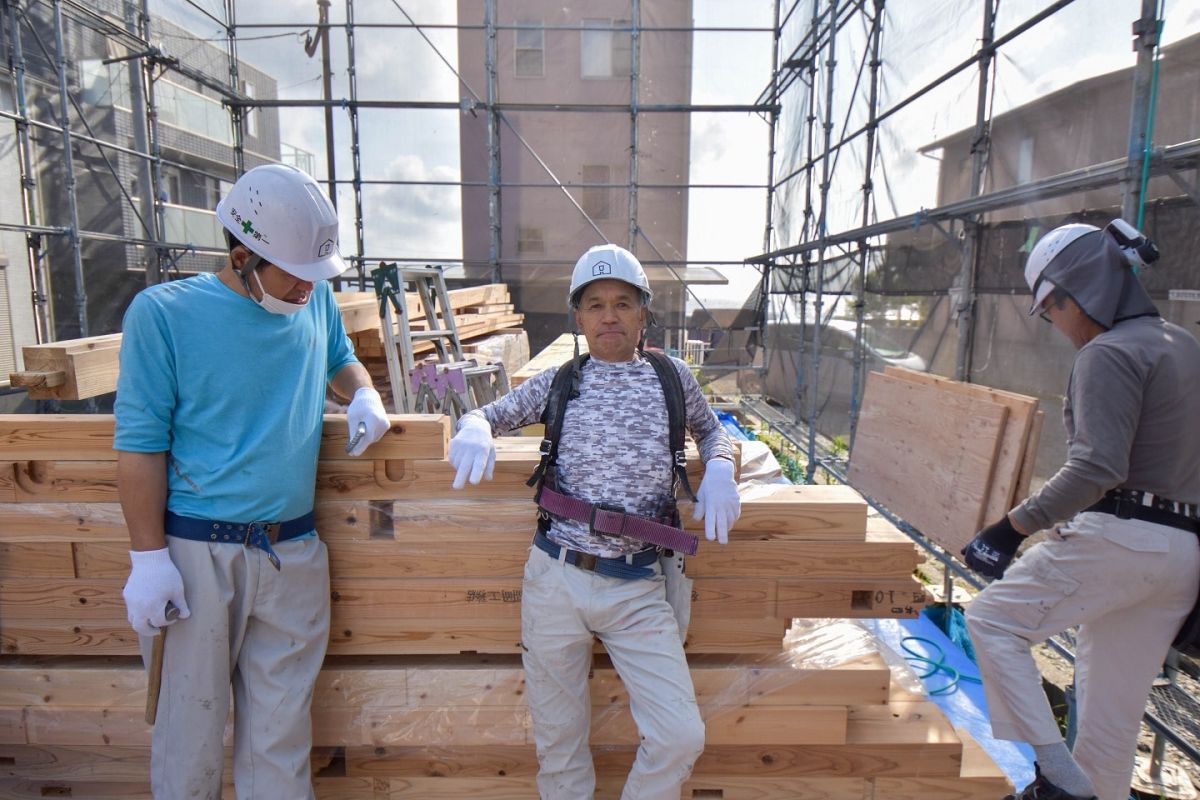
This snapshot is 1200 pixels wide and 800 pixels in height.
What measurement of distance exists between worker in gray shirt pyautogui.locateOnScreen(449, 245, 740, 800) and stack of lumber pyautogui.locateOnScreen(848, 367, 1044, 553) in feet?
7.24

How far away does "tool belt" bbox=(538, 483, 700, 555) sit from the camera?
6.05 feet

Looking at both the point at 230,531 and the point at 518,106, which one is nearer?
the point at 230,531

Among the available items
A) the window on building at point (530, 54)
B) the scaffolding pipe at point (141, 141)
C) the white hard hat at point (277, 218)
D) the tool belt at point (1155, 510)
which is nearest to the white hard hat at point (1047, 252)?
the tool belt at point (1155, 510)

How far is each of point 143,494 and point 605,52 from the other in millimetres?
11506

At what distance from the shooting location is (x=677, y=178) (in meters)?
11.4

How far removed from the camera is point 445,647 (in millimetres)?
2197

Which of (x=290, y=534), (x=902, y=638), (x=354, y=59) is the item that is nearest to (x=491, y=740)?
(x=290, y=534)

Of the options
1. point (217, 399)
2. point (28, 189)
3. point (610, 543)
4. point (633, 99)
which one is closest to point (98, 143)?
point (28, 189)

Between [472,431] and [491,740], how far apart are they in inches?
41.7

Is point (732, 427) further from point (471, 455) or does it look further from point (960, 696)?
point (471, 455)

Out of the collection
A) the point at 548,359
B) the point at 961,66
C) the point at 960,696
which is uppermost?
the point at 961,66

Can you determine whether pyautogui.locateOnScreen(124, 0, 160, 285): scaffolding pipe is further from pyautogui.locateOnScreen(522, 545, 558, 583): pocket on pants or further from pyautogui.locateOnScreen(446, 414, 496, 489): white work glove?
pyautogui.locateOnScreen(522, 545, 558, 583): pocket on pants

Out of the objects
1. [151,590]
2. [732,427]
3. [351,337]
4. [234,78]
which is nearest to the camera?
[151,590]

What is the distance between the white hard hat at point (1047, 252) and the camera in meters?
2.36
